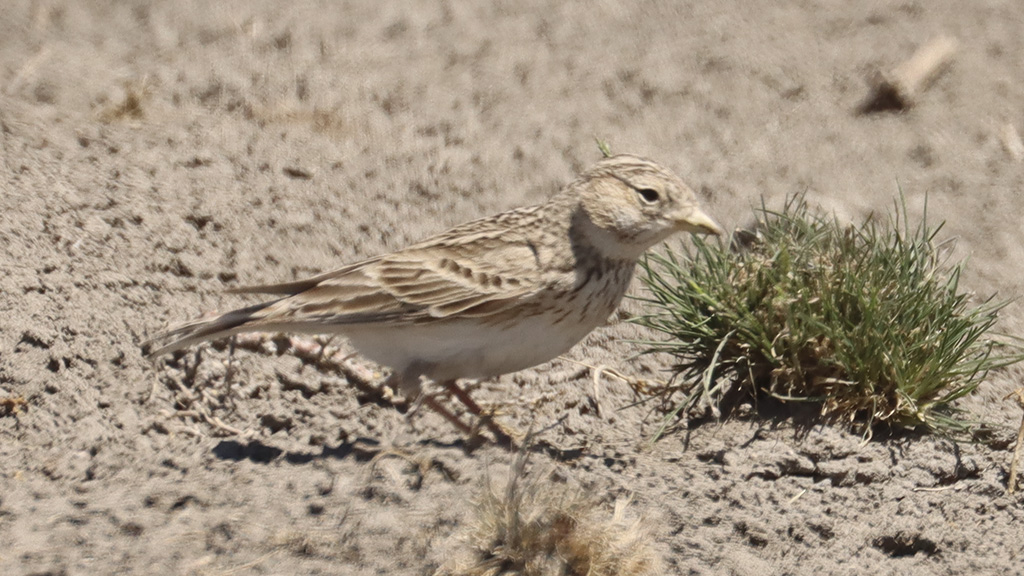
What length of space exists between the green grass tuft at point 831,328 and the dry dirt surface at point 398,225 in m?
0.19

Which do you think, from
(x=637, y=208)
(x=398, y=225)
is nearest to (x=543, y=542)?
(x=637, y=208)

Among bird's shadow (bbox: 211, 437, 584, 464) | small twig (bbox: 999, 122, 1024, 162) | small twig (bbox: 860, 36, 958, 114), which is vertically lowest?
bird's shadow (bbox: 211, 437, 584, 464)

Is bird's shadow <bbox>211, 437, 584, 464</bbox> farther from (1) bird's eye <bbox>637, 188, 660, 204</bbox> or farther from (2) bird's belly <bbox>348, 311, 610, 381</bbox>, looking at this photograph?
(1) bird's eye <bbox>637, 188, 660, 204</bbox>

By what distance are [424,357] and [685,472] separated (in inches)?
44.1

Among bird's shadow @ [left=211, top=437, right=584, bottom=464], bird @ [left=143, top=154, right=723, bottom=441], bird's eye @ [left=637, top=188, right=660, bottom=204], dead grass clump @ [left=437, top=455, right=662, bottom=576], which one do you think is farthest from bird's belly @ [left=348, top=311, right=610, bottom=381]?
dead grass clump @ [left=437, top=455, right=662, bottom=576]

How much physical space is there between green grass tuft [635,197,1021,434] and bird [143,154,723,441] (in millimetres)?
394

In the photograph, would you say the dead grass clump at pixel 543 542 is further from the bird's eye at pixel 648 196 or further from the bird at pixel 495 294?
the bird's eye at pixel 648 196

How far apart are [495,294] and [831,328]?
4.32ft

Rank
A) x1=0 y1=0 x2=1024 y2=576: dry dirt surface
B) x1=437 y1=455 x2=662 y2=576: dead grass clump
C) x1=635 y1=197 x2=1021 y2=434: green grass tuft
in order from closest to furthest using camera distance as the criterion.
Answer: x1=437 y1=455 x2=662 y2=576: dead grass clump < x1=0 y1=0 x2=1024 y2=576: dry dirt surface < x1=635 y1=197 x2=1021 y2=434: green grass tuft

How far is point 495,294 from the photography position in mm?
4633

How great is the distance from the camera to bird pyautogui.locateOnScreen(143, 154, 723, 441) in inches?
182

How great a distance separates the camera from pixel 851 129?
25.0ft

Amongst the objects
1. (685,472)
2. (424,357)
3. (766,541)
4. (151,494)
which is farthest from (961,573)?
(151,494)

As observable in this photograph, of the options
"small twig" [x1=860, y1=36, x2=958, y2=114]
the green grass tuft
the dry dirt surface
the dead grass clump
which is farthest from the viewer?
"small twig" [x1=860, y1=36, x2=958, y2=114]
